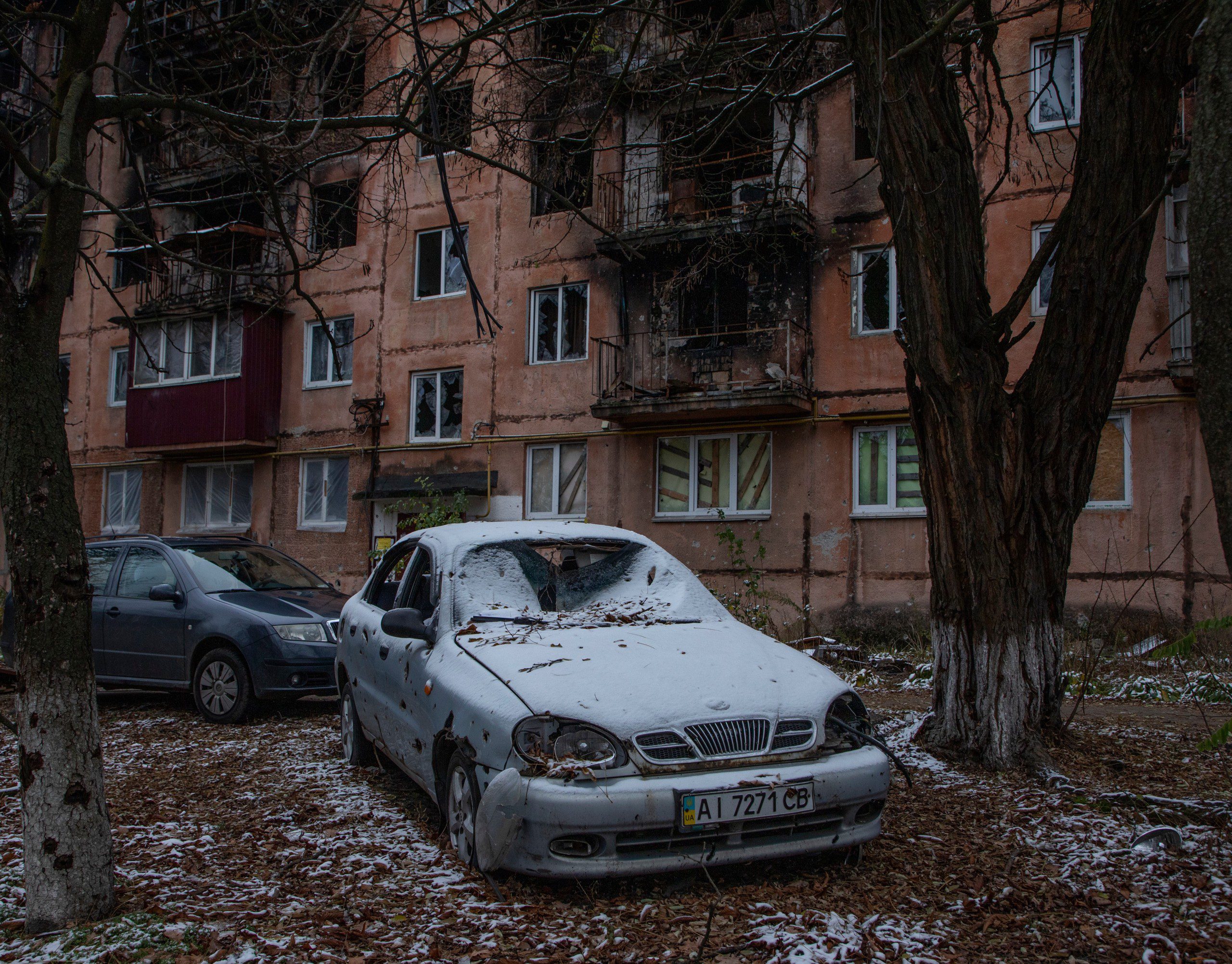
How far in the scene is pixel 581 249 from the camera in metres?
17.7

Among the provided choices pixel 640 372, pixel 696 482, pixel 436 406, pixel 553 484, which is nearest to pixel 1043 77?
pixel 640 372

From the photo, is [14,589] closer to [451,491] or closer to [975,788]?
[975,788]

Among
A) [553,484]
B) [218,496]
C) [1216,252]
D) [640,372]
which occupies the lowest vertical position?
[1216,252]

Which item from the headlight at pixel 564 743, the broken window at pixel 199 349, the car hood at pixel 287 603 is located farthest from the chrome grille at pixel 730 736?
the broken window at pixel 199 349

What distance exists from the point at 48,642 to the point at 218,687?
4.93m

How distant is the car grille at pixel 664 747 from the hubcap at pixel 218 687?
17.6 ft

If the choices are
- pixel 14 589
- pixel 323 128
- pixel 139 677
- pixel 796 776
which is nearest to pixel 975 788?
pixel 796 776

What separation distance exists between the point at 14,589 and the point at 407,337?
53.6 feet

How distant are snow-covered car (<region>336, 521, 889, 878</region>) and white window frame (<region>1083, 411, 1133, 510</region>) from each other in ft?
33.6

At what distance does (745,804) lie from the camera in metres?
3.61

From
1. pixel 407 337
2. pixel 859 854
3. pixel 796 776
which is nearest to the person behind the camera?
pixel 796 776

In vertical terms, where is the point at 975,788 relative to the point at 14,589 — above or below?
below

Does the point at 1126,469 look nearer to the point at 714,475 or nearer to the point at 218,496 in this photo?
the point at 714,475

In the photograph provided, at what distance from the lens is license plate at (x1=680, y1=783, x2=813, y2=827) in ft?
11.6
